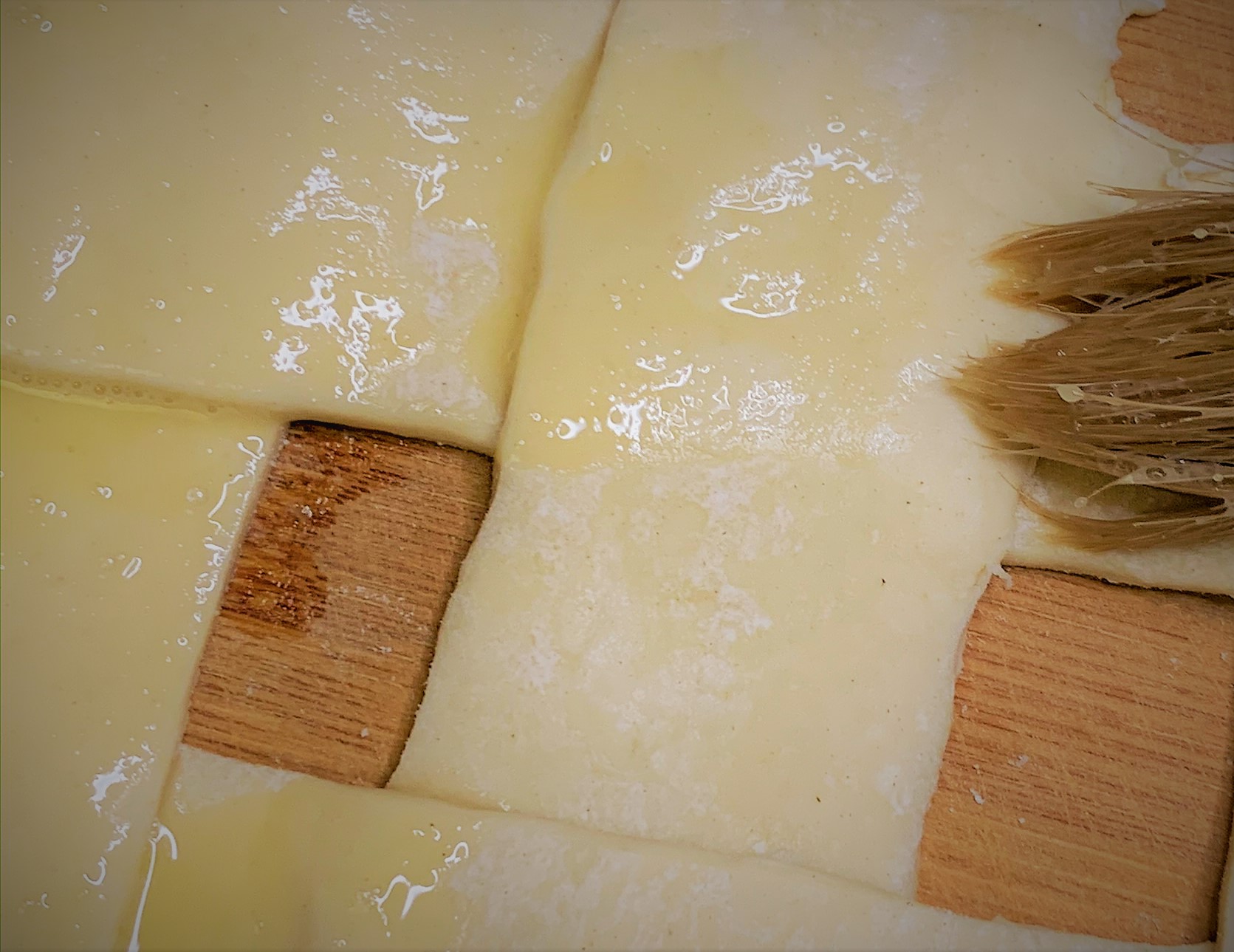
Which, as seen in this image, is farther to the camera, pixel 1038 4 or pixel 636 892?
pixel 1038 4

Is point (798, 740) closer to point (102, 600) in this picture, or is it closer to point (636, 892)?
point (636, 892)

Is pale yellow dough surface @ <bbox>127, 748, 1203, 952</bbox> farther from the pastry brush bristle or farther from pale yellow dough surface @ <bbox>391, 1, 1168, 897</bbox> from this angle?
the pastry brush bristle

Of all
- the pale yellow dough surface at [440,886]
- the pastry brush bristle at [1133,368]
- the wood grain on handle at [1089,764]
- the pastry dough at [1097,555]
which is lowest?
the pale yellow dough surface at [440,886]

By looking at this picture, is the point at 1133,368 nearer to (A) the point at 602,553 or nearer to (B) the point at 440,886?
(A) the point at 602,553

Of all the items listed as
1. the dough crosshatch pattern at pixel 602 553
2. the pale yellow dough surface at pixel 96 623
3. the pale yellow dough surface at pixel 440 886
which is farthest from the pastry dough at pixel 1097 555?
the pale yellow dough surface at pixel 96 623

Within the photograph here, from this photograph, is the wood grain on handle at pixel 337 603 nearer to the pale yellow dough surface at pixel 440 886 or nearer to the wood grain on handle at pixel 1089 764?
the pale yellow dough surface at pixel 440 886

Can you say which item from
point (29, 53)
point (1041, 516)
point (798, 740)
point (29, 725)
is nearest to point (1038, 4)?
point (1041, 516)
